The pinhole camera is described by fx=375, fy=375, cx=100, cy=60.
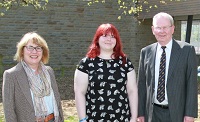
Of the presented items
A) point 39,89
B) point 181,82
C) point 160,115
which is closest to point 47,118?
point 39,89

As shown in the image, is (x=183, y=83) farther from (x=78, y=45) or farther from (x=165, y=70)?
(x=78, y=45)

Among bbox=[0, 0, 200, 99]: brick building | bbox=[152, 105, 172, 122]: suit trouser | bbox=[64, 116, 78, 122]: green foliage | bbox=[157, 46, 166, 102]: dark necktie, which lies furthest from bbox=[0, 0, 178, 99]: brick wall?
bbox=[157, 46, 166, 102]: dark necktie

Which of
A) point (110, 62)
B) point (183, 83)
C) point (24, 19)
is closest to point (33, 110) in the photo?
point (110, 62)

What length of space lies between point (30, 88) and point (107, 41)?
94 cm

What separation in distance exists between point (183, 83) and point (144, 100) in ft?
1.81

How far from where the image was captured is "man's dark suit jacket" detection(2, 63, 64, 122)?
3.75 meters

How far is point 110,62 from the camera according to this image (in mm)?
4059

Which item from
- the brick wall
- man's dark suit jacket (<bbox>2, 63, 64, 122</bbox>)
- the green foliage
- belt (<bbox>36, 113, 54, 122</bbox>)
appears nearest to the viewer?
man's dark suit jacket (<bbox>2, 63, 64, 122</bbox>)

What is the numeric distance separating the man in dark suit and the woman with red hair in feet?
1.13

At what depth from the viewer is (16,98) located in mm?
3799

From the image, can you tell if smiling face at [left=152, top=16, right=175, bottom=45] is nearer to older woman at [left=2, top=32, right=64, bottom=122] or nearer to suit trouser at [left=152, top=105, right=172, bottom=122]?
suit trouser at [left=152, top=105, right=172, bottom=122]

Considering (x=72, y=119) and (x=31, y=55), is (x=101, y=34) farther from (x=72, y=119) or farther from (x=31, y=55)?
(x=72, y=119)

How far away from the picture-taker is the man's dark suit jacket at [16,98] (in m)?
3.75

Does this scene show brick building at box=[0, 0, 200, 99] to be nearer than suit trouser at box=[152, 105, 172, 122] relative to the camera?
No
